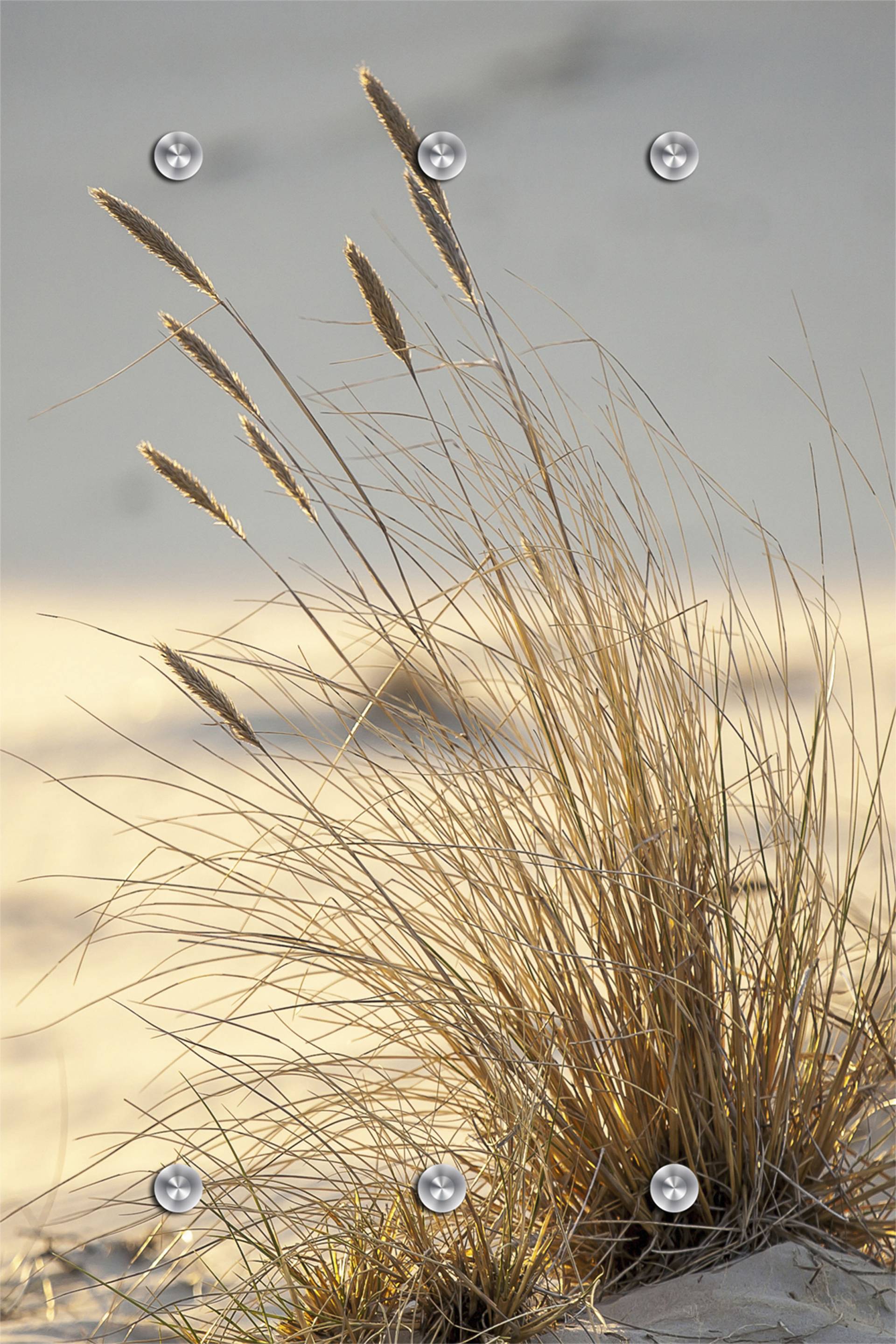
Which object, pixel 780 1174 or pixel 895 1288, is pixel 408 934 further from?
pixel 895 1288

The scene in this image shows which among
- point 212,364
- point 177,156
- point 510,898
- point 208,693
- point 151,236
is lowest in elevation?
point 510,898

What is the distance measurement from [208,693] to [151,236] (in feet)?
1.42

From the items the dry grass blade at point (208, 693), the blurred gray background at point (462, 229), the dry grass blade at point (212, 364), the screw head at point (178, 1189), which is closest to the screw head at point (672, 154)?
the blurred gray background at point (462, 229)

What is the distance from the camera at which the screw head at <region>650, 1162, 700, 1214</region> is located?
101cm

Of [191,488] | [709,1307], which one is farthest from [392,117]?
[709,1307]

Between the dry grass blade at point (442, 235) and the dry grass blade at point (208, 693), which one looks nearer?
the dry grass blade at point (208, 693)

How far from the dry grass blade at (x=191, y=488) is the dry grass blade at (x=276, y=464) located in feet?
0.19

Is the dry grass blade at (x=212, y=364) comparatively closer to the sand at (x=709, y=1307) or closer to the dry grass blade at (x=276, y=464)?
the dry grass blade at (x=276, y=464)

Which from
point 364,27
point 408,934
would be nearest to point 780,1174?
point 408,934

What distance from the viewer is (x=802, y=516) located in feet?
5.15

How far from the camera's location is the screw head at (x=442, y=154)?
117 centimetres

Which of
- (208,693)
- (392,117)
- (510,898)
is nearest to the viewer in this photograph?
(208,693)

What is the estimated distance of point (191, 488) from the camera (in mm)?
1003

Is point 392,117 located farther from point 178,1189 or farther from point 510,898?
point 178,1189
